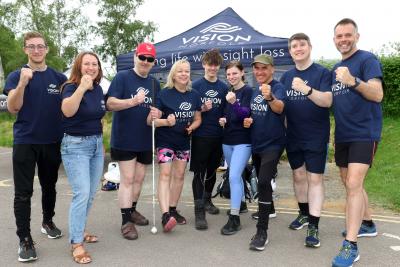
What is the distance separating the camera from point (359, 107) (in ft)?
12.3

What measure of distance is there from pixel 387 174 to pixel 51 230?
6123 millimetres

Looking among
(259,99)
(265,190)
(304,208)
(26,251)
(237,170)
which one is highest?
(259,99)

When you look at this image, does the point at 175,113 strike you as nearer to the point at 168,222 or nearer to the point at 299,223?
the point at 168,222

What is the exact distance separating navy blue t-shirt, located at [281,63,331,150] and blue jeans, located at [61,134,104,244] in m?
2.02

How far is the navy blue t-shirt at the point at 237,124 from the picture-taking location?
472cm

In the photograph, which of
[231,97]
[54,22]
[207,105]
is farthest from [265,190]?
[54,22]

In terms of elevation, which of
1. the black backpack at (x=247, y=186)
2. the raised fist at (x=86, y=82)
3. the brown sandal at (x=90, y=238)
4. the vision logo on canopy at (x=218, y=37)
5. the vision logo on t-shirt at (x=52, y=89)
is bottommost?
the brown sandal at (x=90, y=238)

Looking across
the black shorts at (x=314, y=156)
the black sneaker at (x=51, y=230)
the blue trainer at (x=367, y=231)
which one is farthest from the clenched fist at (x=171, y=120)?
the blue trainer at (x=367, y=231)

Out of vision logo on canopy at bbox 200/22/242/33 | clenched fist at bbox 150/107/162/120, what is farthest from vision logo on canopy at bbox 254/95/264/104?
vision logo on canopy at bbox 200/22/242/33

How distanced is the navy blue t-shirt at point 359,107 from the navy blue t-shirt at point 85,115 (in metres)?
2.28

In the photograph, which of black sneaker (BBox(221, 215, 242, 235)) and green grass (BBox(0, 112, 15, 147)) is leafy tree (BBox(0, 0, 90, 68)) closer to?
green grass (BBox(0, 112, 15, 147))

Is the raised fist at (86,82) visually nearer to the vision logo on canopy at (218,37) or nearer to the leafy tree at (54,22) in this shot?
the vision logo on canopy at (218,37)

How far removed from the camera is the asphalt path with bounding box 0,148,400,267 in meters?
3.89

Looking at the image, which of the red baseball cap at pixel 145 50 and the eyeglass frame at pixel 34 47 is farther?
the red baseball cap at pixel 145 50
